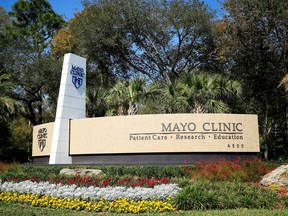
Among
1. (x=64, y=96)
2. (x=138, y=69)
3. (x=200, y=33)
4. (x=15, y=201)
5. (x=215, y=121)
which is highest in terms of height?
(x=200, y=33)

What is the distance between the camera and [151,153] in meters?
20.9

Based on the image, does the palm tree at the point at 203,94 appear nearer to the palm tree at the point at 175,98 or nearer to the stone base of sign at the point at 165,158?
the palm tree at the point at 175,98

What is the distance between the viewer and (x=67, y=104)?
23.4 meters

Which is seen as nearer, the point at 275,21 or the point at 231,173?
the point at 231,173

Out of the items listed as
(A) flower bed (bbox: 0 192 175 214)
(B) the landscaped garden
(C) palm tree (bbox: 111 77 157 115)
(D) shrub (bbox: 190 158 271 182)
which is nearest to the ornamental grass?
(D) shrub (bbox: 190 158 271 182)

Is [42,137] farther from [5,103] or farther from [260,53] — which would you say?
[260,53]

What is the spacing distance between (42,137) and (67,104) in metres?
4.32

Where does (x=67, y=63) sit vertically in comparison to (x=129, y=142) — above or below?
above

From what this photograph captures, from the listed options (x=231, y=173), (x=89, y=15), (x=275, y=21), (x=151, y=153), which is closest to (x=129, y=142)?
(x=151, y=153)

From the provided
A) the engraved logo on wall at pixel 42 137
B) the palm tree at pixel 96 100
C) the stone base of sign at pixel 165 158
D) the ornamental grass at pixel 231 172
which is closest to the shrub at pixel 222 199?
the ornamental grass at pixel 231 172

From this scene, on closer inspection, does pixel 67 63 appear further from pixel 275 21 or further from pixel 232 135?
pixel 275 21

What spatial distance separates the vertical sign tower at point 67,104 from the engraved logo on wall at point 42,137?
10.4 ft

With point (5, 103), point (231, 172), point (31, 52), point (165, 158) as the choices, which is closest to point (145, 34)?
point (31, 52)

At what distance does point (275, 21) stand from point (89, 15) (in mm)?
17466
